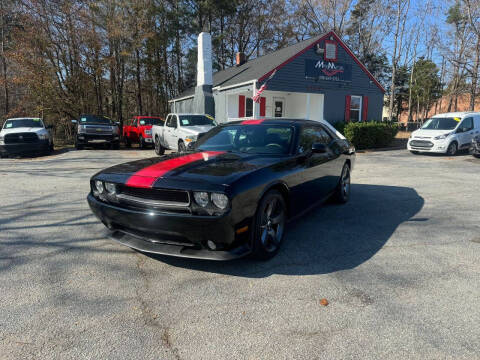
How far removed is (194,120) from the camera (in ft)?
40.6

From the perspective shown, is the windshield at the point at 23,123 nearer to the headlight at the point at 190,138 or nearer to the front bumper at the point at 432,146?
the headlight at the point at 190,138

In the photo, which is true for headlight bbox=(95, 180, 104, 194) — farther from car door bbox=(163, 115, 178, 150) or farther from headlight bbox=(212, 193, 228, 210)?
car door bbox=(163, 115, 178, 150)

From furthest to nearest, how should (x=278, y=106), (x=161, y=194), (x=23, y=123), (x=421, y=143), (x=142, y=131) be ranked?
(x=278, y=106) → (x=142, y=131) → (x=23, y=123) → (x=421, y=143) → (x=161, y=194)

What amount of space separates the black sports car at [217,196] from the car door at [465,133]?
12261 mm

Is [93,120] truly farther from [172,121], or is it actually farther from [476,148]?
[476,148]

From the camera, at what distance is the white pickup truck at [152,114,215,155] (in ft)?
36.9

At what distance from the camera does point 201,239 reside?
2879mm

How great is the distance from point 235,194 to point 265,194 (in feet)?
1.68

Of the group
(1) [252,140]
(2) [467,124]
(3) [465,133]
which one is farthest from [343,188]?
(2) [467,124]

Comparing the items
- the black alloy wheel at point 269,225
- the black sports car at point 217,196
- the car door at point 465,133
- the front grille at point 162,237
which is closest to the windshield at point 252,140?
the black sports car at point 217,196

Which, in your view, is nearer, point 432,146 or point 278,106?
point 432,146

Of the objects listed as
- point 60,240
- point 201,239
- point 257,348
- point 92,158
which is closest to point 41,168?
point 92,158

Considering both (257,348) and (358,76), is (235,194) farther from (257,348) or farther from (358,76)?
(358,76)

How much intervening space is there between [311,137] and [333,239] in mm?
1445
